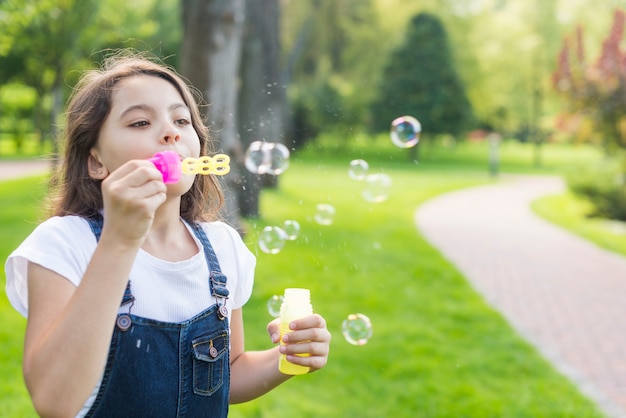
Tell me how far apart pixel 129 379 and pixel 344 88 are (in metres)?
31.8

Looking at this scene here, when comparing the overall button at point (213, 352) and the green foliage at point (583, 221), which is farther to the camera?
the green foliage at point (583, 221)

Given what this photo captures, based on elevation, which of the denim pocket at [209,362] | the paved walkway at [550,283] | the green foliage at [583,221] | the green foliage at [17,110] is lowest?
the green foliage at [17,110]

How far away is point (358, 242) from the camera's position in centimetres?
936

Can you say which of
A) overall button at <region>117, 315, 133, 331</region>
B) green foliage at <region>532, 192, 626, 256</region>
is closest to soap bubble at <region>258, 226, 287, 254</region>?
overall button at <region>117, 315, 133, 331</region>

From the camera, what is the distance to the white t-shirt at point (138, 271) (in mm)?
1500

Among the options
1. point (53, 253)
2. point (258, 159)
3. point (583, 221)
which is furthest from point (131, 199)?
point (583, 221)

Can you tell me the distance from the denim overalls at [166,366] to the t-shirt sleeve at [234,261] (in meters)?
0.08

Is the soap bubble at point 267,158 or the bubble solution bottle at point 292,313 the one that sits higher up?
the bubble solution bottle at point 292,313

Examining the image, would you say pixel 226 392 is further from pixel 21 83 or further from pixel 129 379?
pixel 21 83

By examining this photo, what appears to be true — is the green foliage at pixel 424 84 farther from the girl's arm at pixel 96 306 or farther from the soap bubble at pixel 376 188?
the girl's arm at pixel 96 306

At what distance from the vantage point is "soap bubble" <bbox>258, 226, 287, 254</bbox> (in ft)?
10.5

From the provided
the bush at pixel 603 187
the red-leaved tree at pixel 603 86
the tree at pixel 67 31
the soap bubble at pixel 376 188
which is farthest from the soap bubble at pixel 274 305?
the bush at pixel 603 187

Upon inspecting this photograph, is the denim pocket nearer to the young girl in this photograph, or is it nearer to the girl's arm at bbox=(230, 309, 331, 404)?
the young girl

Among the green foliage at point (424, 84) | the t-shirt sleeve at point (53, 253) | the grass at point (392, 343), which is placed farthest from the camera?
the green foliage at point (424, 84)
